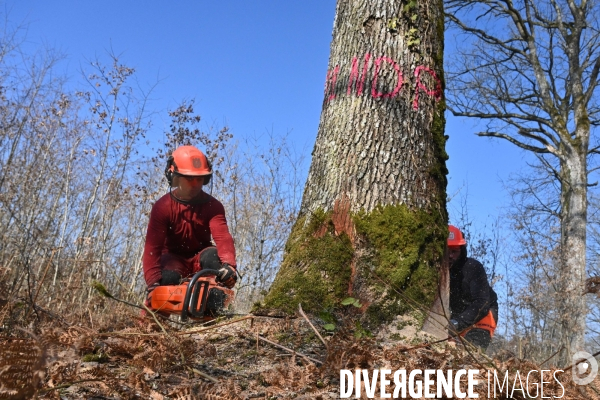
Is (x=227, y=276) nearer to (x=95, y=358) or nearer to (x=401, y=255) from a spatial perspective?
(x=401, y=255)

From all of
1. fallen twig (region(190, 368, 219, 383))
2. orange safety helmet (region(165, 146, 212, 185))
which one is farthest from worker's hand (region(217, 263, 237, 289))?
fallen twig (region(190, 368, 219, 383))

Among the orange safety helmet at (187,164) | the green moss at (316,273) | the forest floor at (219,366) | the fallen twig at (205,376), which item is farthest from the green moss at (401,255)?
the orange safety helmet at (187,164)

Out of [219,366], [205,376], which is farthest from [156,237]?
[205,376]

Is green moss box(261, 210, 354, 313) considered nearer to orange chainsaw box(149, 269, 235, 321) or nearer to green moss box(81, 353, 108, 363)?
orange chainsaw box(149, 269, 235, 321)

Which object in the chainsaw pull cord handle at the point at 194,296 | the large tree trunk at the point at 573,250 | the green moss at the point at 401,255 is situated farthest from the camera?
the large tree trunk at the point at 573,250

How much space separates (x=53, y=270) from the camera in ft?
24.3

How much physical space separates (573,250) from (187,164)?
9.20 m

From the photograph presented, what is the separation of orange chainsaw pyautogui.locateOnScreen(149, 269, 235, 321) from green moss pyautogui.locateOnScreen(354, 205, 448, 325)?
1204 mm

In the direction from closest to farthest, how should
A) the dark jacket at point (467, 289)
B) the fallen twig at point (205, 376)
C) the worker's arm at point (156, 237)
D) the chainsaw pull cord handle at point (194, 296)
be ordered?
the fallen twig at point (205, 376) → the chainsaw pull cord handle at point (194, 296) → the worker's arm at point (156, 237) → the dark jacket at point (467, 289)

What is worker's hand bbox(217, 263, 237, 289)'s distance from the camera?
3.76 meters

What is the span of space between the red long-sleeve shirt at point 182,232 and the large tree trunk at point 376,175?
1010mm

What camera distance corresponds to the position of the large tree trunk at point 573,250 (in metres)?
9.34

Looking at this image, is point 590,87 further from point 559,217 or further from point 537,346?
point 537,346

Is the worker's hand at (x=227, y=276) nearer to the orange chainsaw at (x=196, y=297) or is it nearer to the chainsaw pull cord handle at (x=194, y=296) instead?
the orange chainsaw at (x=196, y=297)
